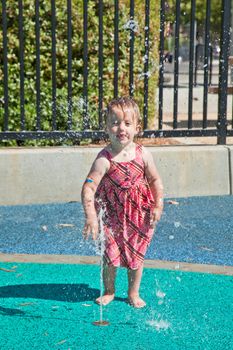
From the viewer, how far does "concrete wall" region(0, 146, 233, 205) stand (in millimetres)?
6531

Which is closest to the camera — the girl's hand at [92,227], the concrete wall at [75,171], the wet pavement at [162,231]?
the girl's hand at [92,227]

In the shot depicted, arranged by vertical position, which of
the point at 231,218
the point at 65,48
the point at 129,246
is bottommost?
the point at 231,218

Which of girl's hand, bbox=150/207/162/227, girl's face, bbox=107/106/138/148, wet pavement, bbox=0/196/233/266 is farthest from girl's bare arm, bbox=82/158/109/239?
wet pavement, bbox=0/196/233/266

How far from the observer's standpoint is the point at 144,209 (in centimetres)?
413

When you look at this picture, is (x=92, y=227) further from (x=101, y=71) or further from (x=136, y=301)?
(x=101, y=71)

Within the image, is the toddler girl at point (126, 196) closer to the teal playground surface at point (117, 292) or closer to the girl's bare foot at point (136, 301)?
the girl's bare foot at point (136, 301)

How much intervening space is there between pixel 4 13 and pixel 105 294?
3.21m

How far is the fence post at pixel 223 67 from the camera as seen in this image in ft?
23.0

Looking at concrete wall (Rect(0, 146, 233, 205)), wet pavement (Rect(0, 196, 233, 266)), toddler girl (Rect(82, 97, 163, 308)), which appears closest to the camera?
toddler girl (Rect(82, 97, 163, 308))

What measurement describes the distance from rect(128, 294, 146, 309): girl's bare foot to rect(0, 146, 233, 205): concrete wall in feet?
8.53

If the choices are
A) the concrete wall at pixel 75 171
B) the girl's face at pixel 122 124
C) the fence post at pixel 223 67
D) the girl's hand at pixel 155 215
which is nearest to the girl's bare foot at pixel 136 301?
the girl's hand at pixel 155 215

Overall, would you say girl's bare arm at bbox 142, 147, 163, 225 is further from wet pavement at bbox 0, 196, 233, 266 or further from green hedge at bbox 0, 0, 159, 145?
green hedge at bbox 0, 0, 159, 145

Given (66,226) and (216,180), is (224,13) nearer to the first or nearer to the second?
(216,180)

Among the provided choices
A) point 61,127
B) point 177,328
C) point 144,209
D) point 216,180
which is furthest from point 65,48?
point 177,328
